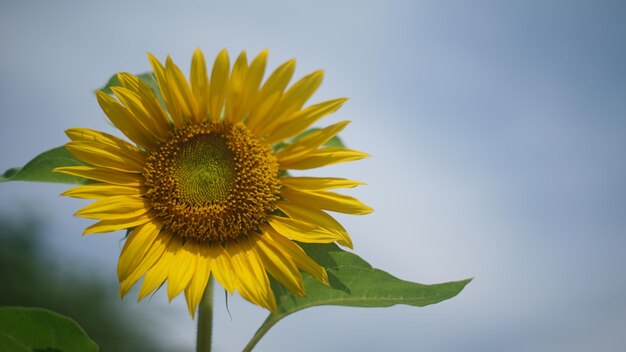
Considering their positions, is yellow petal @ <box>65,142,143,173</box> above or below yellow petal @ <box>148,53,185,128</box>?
below

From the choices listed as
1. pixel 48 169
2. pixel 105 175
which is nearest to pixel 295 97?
pixel 105 175

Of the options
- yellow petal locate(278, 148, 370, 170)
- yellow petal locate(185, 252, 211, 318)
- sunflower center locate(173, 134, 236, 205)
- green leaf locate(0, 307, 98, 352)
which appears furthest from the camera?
sunflower center locate(173, 134, 236, 205)

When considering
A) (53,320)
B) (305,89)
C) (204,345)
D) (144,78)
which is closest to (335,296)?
(204,345)

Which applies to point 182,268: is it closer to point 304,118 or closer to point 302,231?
point 302,231

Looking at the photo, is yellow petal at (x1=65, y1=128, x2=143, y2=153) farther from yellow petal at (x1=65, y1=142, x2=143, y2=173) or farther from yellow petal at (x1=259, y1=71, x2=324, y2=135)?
yellow petal at (x1=259, y1=71, x2=324, y2=135)

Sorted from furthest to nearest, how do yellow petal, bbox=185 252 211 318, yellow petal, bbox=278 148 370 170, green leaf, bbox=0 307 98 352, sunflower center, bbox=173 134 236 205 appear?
sunflower center, bbox=173 134 236 205 < yellow petal, bbox=278 148 370 170 < yellow petal, bbox=185 252 211 318 < green leaf, bbox=0 307 98 352

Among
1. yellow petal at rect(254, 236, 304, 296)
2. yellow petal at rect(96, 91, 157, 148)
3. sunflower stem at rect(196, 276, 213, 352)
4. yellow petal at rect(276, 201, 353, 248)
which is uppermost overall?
yellow petal at rect(96, 91, 157, 148)

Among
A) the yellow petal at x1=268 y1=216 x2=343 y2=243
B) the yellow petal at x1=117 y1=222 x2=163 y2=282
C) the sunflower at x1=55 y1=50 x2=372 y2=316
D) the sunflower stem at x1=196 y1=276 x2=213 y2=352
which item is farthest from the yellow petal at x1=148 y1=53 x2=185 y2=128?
the sunflower stem at x1=196 y1=276 x2=213 y2=352
